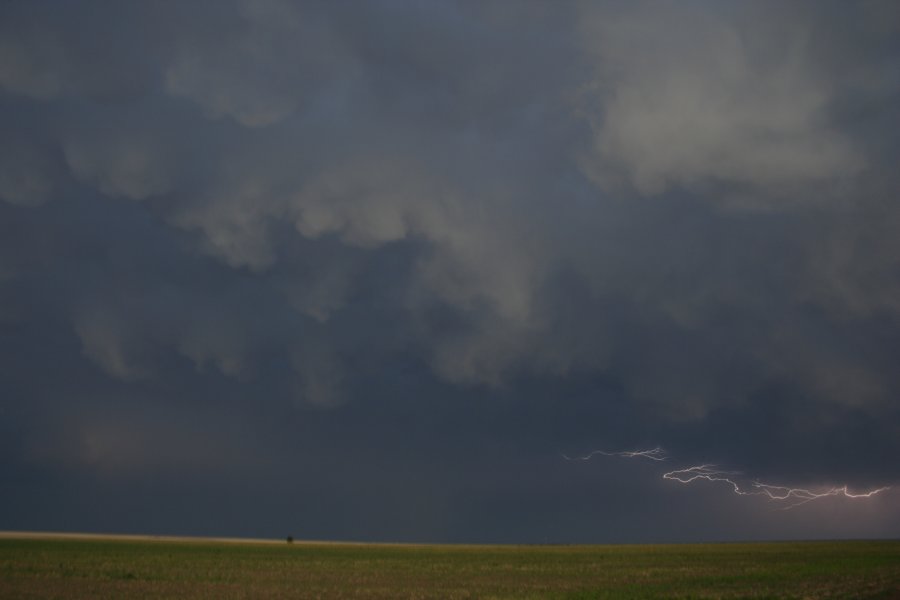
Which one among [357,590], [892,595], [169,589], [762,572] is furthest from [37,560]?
[892,595]

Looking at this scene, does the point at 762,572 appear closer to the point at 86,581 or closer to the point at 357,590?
the point at 357,590

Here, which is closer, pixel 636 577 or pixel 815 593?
pixel 815 593

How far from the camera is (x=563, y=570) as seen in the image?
55.5 metres

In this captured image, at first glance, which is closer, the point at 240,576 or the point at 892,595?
the point at 892,595

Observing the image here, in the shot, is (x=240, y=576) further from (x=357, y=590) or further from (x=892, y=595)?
(x=892, y=595)

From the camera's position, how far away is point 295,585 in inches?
1585

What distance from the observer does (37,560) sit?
56.7 metres

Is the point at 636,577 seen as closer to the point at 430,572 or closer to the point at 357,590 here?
the point at 430,572

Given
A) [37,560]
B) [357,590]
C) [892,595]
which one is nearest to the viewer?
[892,595]

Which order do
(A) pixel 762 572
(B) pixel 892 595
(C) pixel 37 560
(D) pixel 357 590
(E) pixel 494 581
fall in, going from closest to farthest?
(B) pixel 892 595
(D) pixel 357 590
(E) pixel 494 581
(A) pixel 762 572
(C) pixel 37 560

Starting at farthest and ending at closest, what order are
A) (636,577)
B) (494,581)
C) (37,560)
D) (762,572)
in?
(37,560) < (762,572) < (636,577) < (494,581)

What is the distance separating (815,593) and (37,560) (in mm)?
53281

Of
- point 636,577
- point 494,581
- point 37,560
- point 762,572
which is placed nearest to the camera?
point 494,581

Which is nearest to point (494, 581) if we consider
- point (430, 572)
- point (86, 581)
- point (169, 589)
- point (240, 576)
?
point (430, 572)
